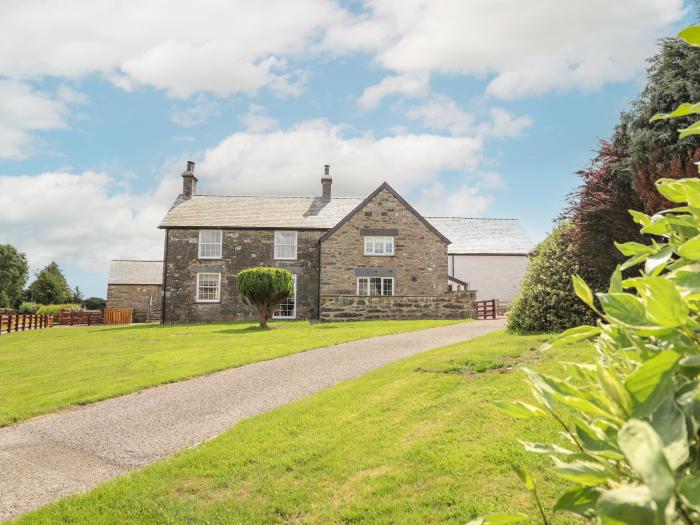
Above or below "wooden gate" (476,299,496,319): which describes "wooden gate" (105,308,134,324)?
below

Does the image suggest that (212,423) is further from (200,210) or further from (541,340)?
(200,210)

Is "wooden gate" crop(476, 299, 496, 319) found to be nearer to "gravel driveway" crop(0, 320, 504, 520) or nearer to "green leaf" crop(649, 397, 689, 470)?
"gravel driveway" crop(0, 320, 504, 520)

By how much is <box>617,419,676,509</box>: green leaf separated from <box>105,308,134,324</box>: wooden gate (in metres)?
48.2

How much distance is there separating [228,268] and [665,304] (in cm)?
→ 3278

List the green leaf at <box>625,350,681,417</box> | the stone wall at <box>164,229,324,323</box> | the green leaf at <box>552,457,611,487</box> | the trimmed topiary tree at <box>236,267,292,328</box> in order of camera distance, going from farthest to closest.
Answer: the stone wall at <box>164,229,324,323</box> → the trimmed topiary tree at <box>236,267,292,328</box> → the green leaf at <box>552,457,611,487</box> → the green leaf at <box>625,350,681,417</box>

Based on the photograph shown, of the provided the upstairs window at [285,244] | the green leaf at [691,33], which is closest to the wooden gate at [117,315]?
the upstairs window at [285,244]

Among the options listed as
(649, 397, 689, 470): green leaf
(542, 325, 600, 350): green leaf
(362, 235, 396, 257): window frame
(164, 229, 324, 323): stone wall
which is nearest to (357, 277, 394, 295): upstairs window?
(362, 235, 396, 257): window frame

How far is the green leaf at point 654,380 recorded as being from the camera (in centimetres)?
94

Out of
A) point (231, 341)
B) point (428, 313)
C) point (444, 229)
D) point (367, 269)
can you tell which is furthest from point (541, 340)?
point (444, 229)

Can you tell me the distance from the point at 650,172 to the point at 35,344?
22995mm

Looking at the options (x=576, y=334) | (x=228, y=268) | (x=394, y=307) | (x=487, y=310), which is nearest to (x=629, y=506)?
(x=576, y=334)

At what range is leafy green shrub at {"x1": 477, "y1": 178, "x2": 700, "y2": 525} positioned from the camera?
2.66 feet

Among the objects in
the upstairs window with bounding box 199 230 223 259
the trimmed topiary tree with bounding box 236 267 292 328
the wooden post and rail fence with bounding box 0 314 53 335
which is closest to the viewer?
the trimmed topiary tree with bounding box 236 267 292 328

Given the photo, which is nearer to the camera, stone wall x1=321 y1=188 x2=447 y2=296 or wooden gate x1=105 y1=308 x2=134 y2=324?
stone wall x1=321 y1=188 x2=447 y2=296
